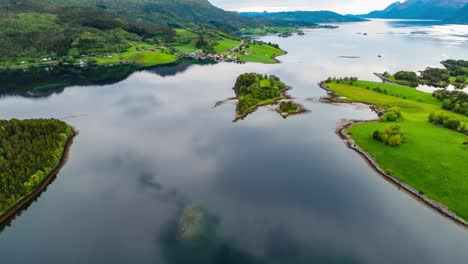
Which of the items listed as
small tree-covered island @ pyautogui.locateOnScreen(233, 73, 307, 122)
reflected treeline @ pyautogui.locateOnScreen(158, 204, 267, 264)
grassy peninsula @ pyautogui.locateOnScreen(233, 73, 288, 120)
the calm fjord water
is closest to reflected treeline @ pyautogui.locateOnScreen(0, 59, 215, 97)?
the calm fjord water

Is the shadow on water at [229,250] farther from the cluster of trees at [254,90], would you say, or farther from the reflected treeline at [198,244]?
the cluster of trees at [254,90]

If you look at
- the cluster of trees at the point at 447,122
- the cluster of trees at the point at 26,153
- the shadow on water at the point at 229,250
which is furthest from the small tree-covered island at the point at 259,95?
the shadow on water at the point at 229,250

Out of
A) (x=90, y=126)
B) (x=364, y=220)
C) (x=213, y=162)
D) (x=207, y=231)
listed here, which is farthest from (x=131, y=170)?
(x=364, y=220)

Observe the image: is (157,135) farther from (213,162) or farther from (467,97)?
(467,97)

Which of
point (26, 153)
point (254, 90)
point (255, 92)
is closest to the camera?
point (26, 153)

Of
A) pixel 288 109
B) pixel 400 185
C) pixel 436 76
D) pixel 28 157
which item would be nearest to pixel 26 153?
pixel 28 157

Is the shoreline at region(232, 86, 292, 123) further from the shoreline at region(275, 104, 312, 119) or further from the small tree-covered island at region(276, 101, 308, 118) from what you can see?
the shoreline at region(275, 104, 312, 119)

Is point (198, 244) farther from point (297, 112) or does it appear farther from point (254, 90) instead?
point (254, 90)

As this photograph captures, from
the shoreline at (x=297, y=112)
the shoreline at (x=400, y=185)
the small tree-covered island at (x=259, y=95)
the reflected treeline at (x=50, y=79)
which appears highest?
the reflected treeline at (x=50, y=79)
